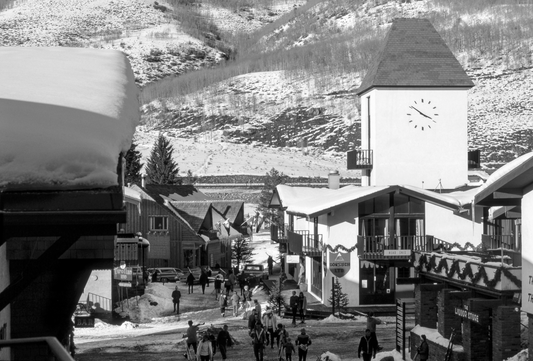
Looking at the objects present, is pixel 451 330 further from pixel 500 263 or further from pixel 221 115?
pixel 221 115

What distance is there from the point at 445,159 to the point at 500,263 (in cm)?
2896

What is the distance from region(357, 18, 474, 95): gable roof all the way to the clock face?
991 mm

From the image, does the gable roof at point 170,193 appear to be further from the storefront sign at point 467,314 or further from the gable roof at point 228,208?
the storefront sign at point 467,314

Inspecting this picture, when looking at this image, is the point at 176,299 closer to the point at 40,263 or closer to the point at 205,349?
the point at 205,349

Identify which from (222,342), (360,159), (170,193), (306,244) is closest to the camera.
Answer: (222,342)

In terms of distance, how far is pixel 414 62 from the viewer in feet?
161

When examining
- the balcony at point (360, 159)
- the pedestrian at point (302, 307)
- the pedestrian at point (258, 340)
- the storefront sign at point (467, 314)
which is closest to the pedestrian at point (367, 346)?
the storefront sign at point (467, 314)

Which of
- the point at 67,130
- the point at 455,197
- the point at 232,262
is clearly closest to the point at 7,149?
the point at 67,130

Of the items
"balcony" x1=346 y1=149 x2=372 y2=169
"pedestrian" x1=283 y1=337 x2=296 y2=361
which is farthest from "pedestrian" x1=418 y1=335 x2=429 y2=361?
"balcony" x1=346 y1=149 x2=372 y2=169

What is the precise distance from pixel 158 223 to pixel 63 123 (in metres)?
47.1

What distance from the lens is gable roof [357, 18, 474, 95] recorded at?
48.4 metres

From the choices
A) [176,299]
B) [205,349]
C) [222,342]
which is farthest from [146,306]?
[205,349]

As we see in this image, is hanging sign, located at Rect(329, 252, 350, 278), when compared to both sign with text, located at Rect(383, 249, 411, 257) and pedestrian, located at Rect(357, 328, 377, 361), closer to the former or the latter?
sign with text, located at Rect(383, 249, 411, 257)

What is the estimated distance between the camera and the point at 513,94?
5502 inches
